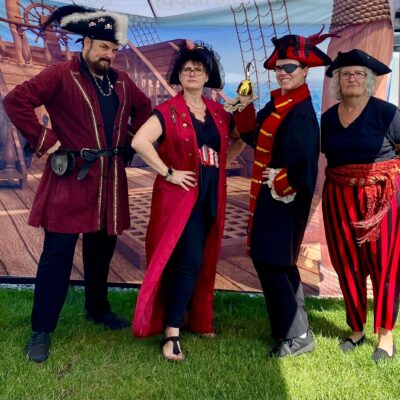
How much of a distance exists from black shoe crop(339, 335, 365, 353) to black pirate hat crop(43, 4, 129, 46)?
2.11 meters

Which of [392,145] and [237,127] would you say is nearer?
[392,145]

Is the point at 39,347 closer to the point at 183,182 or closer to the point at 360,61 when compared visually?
the point at 183,182

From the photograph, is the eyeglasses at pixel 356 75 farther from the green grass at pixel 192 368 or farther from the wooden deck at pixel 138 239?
the green grass at pixel 192 368

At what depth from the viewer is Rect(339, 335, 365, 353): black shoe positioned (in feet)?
8.75

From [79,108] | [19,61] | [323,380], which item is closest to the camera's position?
[323,380]

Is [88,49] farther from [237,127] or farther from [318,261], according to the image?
[318,261]

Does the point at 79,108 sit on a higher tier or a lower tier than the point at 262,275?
higher

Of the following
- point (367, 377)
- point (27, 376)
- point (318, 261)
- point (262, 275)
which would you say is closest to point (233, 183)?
point (318, 261)

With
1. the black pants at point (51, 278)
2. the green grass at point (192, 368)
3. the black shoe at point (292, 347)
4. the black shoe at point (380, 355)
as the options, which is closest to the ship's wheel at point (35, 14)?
the black pants at point (51, 278)

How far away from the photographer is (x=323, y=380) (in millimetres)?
2336

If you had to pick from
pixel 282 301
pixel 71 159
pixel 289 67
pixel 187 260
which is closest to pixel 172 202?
pixel 187 260

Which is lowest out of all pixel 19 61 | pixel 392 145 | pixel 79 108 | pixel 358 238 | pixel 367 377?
pixel 367 377

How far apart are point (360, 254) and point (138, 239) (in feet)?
5.78

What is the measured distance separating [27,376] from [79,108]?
1.40 m
